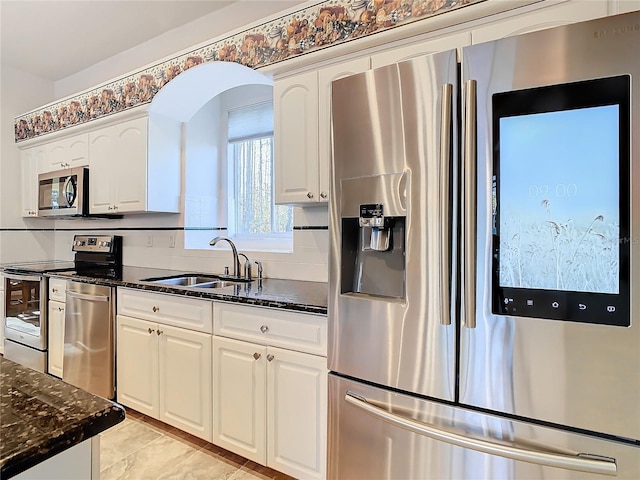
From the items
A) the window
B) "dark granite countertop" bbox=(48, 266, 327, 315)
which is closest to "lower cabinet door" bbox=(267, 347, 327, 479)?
"dark granite countertop" bbox=(48, 266, 327, 315)

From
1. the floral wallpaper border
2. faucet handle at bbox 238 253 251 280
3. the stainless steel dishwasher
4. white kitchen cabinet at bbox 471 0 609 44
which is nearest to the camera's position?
white kitchen cabinet at bbox 471 0 609 44

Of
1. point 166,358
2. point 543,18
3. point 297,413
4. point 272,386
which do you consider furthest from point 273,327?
point 543,18

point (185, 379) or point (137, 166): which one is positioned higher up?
point (137, 166)

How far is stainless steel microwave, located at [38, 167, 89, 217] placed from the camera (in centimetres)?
320

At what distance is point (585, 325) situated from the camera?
0.95 m

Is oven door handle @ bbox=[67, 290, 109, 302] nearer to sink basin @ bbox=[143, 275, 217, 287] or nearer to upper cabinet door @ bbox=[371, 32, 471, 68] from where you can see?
sink basin @ bbox=[143, 275, 217, 287]

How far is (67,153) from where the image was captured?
339 centimetres

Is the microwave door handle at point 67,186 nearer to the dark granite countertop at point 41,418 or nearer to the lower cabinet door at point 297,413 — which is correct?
the lower cabinet door at point 297,413

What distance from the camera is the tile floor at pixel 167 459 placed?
1864 mm

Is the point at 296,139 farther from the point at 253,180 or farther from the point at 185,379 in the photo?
the point at 185,379

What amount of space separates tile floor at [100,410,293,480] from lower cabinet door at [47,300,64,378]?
876 millimetres

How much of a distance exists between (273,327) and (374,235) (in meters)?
0.73

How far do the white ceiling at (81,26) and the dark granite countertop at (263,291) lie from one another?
1.88 m

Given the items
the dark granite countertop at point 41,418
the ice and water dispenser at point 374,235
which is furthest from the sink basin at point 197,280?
the dark granite countertop at point 41,418
